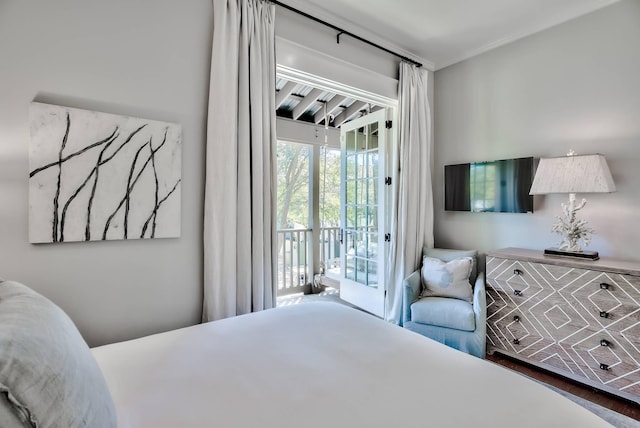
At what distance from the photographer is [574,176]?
7.67ft

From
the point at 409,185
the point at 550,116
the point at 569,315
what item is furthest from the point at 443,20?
the point at 569,315

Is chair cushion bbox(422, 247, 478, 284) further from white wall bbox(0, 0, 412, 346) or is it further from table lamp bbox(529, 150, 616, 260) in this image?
white wall bbox(0, 0, 412, 346)

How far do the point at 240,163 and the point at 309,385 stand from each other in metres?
1.51

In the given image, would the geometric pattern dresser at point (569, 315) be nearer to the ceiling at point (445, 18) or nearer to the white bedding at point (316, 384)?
the white bedding at point (316, 384)

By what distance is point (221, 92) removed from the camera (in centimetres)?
208

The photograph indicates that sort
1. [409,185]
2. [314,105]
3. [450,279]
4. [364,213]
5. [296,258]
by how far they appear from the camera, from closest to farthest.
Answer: [450,279] < [409,185] < [364,213] < [314,105] < [296,258]

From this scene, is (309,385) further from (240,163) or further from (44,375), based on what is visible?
(240,163)

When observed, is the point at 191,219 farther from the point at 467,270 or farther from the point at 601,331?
the point at 601,331

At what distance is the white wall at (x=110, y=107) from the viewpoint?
1556 mm

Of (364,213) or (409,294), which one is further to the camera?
(364,213)

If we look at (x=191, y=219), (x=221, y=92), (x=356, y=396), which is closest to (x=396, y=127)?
(x=221, y=92)

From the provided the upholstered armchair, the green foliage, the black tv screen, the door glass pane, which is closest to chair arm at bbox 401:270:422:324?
the upholstered armchair

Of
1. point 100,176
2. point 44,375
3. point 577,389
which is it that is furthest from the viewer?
point 577,389

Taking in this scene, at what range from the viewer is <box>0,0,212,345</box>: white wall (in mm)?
1556
